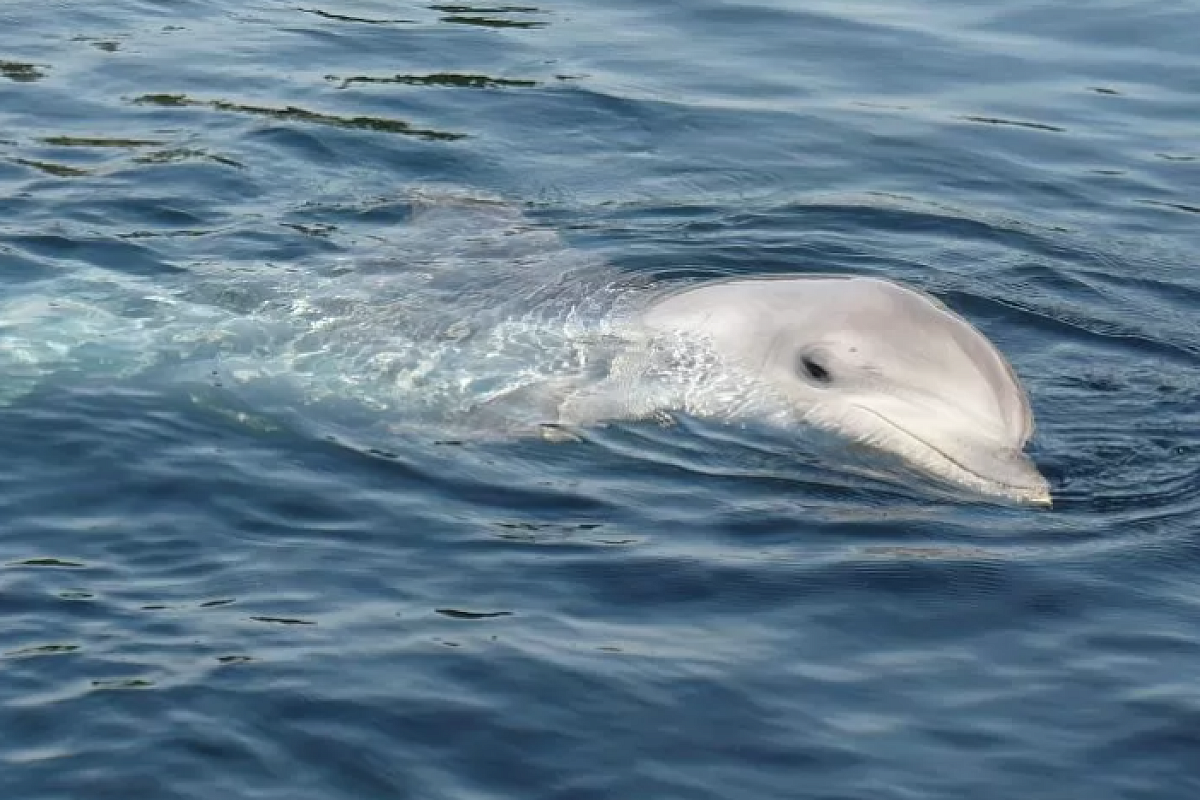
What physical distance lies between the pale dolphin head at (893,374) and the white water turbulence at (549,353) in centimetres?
1

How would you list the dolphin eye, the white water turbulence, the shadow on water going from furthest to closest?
the shadow on water
the dolphin eye
the white water turbulence

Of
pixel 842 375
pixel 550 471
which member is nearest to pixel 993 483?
pixel 842 375

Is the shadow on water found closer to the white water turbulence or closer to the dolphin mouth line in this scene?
the white water turbulence

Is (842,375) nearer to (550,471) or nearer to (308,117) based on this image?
(550,471)

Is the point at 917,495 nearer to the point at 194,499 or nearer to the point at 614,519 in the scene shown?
the point at 614,519

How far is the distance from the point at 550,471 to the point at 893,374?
1.66 metres

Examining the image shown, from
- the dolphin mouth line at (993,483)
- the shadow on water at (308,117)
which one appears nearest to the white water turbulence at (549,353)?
the dolphin mouth line at (993,483)

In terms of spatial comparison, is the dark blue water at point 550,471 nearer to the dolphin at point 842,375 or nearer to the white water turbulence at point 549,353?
the white water turbulence at point 549,353

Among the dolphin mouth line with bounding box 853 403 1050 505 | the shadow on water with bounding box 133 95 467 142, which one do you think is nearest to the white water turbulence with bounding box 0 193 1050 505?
the dolphin mouth line with bounding box 853 403 1050 505

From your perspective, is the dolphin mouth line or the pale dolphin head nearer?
the dolphin mouth line

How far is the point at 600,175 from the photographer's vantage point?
589 inches

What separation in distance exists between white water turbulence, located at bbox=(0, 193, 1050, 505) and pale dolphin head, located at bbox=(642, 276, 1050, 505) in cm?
1

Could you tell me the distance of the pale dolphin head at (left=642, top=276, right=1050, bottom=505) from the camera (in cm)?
960

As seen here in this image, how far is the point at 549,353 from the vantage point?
1102cm
